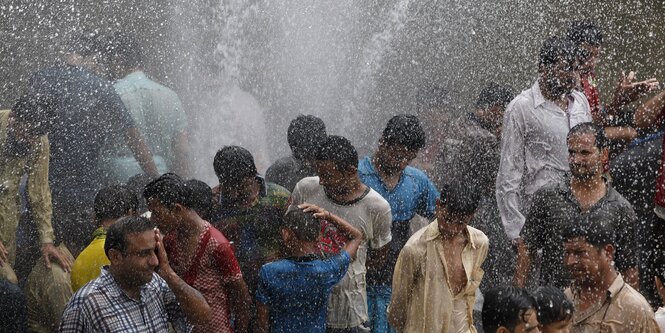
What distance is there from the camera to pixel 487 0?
10359 millimetres

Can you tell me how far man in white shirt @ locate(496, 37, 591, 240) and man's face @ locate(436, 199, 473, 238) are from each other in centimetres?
101

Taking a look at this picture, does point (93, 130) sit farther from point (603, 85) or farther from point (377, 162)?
point (603, 85)

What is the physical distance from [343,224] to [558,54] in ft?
5.54

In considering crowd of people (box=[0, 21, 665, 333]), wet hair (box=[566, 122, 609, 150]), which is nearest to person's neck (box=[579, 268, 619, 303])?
crowd of people (box=[0, 21, 665, 333])

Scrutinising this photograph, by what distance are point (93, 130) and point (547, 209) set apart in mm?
3060

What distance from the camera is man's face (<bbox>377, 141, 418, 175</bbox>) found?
6.70 m

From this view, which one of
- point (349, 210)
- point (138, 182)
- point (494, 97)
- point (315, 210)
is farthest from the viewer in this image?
point (494, 97)

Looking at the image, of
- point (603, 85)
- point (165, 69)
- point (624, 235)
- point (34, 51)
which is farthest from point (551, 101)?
point (34, 51)

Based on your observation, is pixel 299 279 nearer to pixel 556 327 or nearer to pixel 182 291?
pixel 182 291

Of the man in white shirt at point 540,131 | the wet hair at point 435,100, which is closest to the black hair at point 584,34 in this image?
the man in white shirt at point 540,131

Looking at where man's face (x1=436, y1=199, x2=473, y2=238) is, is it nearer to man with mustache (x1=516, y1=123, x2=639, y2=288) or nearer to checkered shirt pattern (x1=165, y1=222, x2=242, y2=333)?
man with mustache (x1=516, y1=123, x2=639, y2=288)

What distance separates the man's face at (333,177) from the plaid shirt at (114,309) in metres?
1.30

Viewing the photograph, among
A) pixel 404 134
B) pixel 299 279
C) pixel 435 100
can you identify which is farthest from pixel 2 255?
pixel 435 100

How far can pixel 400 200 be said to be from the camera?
6727 mm
